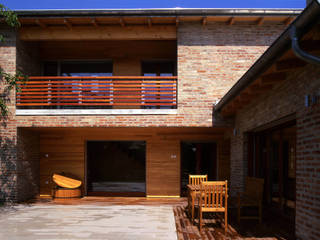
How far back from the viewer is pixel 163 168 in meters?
10.7

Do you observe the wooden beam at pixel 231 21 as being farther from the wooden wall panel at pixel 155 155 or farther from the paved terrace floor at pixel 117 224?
the paved terrace floor at pixel 117 224

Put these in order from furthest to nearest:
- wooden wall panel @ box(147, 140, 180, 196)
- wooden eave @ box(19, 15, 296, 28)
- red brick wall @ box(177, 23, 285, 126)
→ wooden wall panel @ box(147, 140, 180, 196)
red brick wall @ box(177, 23, 285, 126)
wooden eave @ box(19, 15, 296, 28)

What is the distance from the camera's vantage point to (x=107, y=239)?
5.12m

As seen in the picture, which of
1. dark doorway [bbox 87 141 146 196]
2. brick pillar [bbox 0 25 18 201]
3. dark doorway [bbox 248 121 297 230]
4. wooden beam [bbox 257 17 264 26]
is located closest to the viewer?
dark doorway [bbox 248 121 297 230]

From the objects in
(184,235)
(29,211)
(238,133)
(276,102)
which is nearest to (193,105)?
(238,133)

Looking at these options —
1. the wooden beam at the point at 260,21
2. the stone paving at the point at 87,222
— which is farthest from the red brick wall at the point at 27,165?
the wooden beam at the point at 260,21

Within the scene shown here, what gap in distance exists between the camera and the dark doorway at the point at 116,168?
10914 millimetres

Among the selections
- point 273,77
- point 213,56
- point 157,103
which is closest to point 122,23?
point 157,103

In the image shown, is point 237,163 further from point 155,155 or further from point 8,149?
point 8,149

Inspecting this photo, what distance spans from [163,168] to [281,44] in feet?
25.1

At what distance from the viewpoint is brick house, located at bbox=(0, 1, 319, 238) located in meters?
5.84

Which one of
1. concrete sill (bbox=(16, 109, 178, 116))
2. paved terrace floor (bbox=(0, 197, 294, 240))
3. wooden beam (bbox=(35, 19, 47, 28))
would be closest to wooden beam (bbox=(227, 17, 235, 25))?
concrete sill (bbox=(16, 109, 178, 116))

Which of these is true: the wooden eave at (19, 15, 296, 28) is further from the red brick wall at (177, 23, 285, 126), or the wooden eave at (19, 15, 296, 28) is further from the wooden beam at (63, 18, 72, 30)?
the red brick wall at (177, 23, 285, 126)

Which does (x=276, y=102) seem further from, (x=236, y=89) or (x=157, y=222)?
(x=157, y=222)
